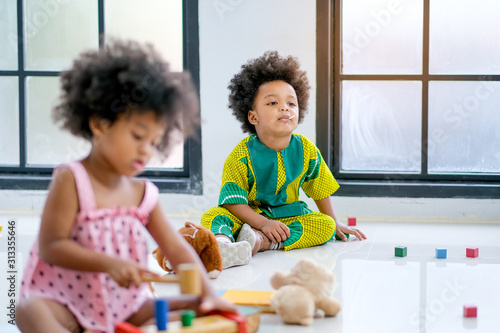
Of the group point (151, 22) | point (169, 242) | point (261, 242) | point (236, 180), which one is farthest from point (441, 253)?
point (151, 22)

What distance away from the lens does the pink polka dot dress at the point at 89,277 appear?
117 centimetres

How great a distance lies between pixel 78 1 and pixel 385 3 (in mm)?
1360

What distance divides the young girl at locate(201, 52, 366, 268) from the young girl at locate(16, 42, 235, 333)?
982 millimetres

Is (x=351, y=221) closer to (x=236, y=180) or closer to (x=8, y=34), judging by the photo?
(x=236, y=180)

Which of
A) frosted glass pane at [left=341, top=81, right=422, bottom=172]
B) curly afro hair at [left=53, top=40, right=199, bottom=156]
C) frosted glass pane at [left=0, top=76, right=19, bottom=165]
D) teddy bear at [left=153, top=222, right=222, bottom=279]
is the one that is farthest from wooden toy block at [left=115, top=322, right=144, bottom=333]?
frosted glass pane at [left=0, top=76, right=19, bottom=165]

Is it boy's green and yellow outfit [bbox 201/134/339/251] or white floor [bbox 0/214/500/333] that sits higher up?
boy's green and yellow outfit [bbox 201/134/339/251]

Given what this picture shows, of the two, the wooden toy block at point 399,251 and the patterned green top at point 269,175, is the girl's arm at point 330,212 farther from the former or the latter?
the wooden toy block at point 399,251

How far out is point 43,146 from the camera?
3.25 metres

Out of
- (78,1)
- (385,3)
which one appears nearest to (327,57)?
(385,3)

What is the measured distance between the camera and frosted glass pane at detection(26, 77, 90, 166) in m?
3.21

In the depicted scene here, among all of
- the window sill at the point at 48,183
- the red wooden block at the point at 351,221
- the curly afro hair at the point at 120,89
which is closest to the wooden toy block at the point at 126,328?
the curly afro hair at the point at 120,89

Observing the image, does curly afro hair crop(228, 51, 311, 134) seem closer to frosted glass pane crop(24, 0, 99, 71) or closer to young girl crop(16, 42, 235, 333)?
frosted glass pane crop(24, 0, 99, 71)

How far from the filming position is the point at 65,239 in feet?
3.74

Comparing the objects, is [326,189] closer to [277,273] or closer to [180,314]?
[277,273]
